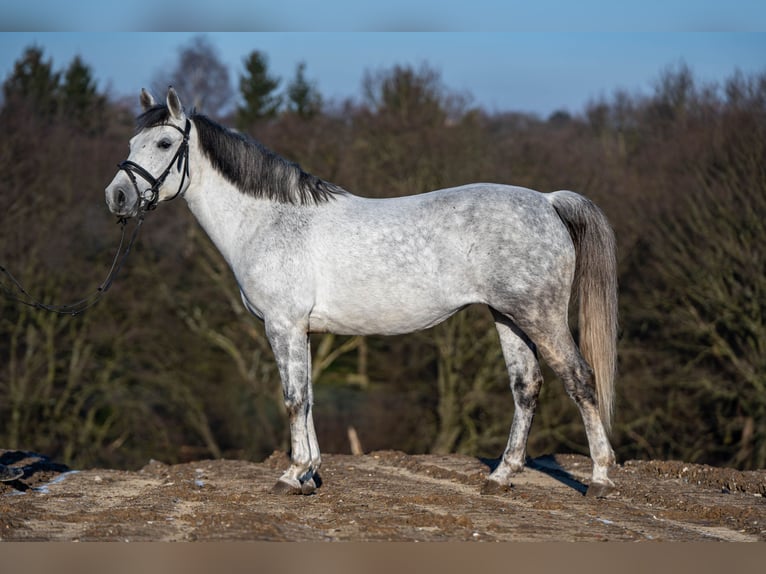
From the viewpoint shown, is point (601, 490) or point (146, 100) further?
point (146, 100)

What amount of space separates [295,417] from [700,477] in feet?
13.5

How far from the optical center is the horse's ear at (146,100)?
306 inches

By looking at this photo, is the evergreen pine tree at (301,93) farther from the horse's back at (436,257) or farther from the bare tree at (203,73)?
the horse's back at (436,257)

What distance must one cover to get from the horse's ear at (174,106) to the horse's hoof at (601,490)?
15.2ft

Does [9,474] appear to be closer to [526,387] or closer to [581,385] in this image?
[526,387]

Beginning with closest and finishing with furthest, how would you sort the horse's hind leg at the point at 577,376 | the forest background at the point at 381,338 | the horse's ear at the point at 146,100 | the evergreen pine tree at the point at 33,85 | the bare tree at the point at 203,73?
the horse's hind leg at the point at 577,376 → the horse's ear at the point at 146,100 → the forest background at the point at 381,338 → the evergreen pine tree at the point at 33,85 → the bare tree at the point at 203,73

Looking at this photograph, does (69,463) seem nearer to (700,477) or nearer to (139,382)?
(139,382)

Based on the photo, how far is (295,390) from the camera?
7.32 m

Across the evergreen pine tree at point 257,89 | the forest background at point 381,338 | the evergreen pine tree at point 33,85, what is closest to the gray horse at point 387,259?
the forest background at point 381,338

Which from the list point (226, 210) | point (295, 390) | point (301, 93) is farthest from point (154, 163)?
point (301, 93)

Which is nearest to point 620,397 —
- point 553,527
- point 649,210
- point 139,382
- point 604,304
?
point 649,210

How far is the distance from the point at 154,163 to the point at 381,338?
18904mm

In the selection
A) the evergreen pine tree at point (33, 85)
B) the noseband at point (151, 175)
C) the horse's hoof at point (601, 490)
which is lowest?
the horse's hoof at point (601, 490)

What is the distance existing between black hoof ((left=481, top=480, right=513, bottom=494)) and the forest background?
13.8 m
